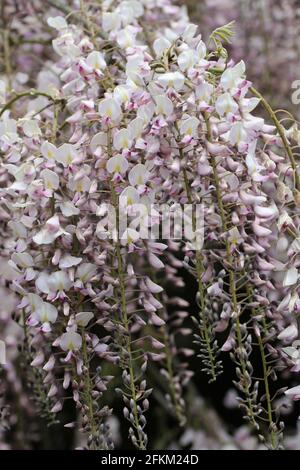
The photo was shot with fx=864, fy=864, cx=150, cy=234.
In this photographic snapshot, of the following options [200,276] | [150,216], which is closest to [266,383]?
[200,276]

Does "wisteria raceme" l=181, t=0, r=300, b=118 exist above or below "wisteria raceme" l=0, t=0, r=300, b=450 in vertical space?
below

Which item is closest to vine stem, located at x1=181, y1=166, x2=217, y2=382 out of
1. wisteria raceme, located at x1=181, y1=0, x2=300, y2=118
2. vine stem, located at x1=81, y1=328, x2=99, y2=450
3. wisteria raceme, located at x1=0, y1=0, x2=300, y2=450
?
wisteria raceme, located at x1=0, y1=0, x2=300, y2=450

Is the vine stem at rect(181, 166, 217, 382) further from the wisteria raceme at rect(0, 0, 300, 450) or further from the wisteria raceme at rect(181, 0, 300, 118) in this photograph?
the wisteria raceme at rect(181, 0, 300, 118)

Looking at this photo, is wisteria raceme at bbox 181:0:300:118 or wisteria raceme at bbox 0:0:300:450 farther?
wisteria raceme at bbox 181:0:300:118

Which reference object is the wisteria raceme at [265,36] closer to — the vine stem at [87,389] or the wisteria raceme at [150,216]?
the wisteria raceme at [150,216]

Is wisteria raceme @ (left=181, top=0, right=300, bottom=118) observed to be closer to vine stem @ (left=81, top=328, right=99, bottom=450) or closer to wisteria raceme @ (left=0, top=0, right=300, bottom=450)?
wisteria raceme @ (left=0, top=0, right=300, bottom=450)

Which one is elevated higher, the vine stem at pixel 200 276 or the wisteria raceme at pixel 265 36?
the vine stem at pixel 200 276

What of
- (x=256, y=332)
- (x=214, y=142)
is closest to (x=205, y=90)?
(x=214, y=142)

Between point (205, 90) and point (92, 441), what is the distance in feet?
1.68

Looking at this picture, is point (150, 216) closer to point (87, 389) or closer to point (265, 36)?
point (87, 389)

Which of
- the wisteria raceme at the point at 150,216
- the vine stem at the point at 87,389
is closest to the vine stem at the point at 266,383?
the wisteria raceme at the point at 150,216

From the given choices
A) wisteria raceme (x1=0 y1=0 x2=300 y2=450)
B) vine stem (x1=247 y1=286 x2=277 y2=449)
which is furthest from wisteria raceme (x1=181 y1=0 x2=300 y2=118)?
vine stem (x1=247 y1=286 x2=277 y2=449)

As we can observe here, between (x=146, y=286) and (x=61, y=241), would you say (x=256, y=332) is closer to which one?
(x=146, y=286)

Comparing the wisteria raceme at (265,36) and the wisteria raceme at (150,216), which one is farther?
the wisteria raceme at (265,36)
